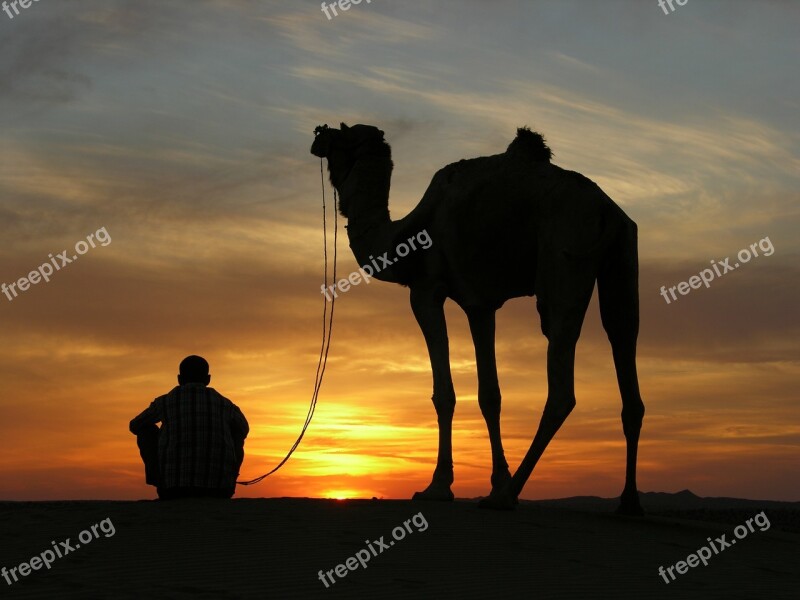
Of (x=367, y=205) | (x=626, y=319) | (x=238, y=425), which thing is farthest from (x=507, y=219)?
(x=238, y=425)

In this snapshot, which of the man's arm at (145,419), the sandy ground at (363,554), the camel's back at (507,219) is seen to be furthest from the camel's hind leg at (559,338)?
the man's arm at (145,419)

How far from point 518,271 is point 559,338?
1.31 metres

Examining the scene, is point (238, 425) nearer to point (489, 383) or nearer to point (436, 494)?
point (436, 494)

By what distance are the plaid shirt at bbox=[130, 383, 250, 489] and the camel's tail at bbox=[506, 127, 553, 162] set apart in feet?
16.2

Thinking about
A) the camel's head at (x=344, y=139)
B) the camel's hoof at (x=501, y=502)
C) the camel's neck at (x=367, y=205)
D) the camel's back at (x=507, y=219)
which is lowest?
the camel's hoof at (x=501, y=502)

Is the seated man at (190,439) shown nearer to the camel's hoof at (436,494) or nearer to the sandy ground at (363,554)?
the sandy ground at (363,554)

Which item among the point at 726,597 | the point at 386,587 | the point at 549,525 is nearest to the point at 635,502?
the point at 549,525

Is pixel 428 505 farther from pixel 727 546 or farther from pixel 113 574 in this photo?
pixel 113 574

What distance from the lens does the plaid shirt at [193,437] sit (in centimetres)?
1285

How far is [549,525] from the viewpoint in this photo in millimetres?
12898

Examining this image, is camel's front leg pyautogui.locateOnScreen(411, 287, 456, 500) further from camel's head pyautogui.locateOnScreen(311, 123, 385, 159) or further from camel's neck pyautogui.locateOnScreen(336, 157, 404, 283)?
camel's head pyautogui.locateOnScreen(311, 123, 385, 159)
